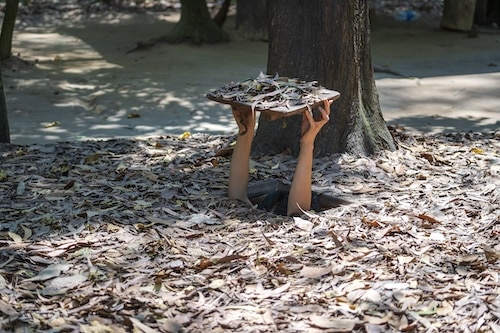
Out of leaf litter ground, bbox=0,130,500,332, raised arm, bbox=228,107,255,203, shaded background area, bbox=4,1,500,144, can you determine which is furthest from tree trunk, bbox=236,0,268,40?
raised arm, bbox=228,107,255,203

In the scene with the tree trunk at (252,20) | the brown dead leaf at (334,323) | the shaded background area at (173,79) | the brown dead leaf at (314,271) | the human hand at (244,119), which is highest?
the human hand at (244,119)

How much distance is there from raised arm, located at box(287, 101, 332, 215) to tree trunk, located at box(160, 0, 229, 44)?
872 cm

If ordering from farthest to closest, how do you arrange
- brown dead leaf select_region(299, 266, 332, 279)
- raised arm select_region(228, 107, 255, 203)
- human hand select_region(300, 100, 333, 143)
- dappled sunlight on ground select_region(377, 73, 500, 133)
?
1. dappled sunlight on ground select_region(377, 73, 500, 133)
2. raised arm select_region(228, 107, 255, 203)
3. human hand select_region(300, 100, 333, 143)
4. brown dead leaf select_region(299, 266, 332, 279)

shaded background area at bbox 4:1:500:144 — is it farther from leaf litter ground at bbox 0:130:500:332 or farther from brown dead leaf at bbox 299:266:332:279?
brown dead leaf at bbox 299:266:332:279

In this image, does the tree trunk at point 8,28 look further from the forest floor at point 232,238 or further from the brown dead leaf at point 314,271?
the brown dead leaf at point 314,271

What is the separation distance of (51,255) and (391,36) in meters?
11.3

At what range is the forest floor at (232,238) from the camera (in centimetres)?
378

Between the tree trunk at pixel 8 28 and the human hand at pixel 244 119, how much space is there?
7.81 meters

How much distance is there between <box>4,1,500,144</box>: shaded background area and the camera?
28.2 ft

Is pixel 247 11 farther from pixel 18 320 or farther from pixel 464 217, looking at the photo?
pixel 18 320

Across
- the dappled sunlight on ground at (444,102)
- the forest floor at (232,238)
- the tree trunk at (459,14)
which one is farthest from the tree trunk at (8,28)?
the tree trunk at (459,14)

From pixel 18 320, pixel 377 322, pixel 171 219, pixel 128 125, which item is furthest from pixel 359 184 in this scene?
pixel 128 125

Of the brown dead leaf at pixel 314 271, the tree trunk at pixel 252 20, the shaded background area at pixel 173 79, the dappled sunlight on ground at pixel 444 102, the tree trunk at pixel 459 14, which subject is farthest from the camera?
the tree trunk at pixel 459 14

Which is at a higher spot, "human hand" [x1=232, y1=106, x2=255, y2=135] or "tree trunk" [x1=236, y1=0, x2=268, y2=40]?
"human hand" [x1=232, y1=106, x2=255, y2=135]
